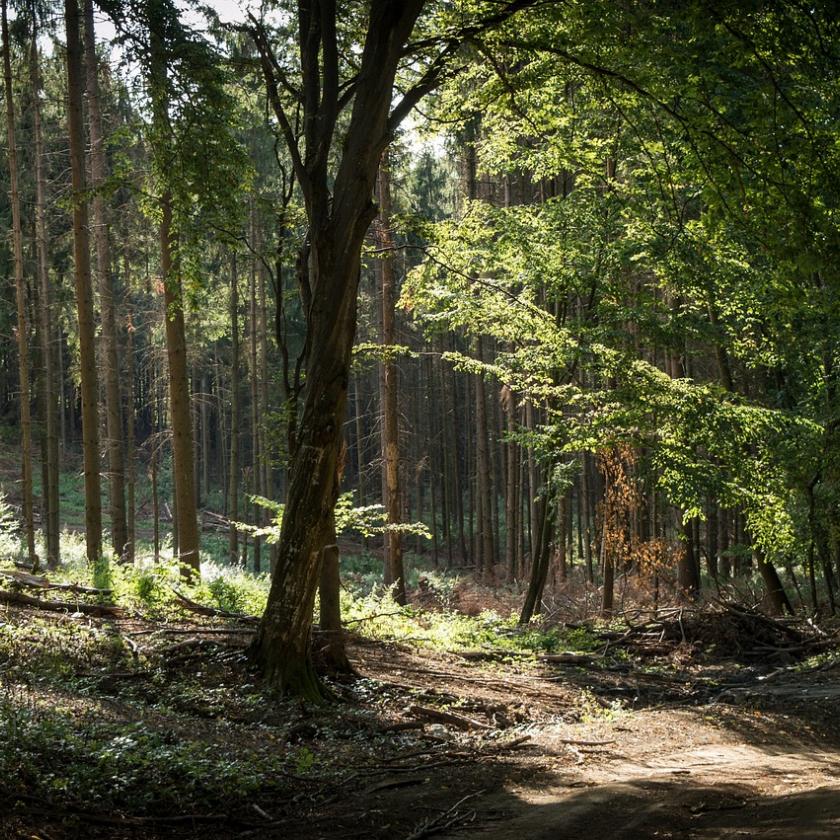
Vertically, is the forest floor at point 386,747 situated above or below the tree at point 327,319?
below

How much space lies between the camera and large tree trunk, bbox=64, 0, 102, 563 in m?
13.8

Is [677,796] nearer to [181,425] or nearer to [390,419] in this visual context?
[181,425]

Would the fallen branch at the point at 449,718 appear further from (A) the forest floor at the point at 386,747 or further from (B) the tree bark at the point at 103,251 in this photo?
(B) the tree bark at the point at 103,251

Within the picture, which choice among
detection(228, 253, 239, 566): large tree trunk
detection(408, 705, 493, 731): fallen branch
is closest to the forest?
detection(408, 705, 493, 731): fallen branch

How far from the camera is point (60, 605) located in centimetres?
942

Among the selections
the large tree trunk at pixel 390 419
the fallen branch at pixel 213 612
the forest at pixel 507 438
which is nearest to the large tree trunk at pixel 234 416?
the forest at pixel 507 438

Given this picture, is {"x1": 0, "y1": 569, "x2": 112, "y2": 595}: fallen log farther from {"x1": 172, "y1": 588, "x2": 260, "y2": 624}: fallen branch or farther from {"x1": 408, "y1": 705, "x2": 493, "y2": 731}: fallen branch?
{"x1": 408, "y1": 705, "x2": 493, "y2": 731}: fallen branch

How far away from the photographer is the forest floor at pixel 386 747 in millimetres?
4477

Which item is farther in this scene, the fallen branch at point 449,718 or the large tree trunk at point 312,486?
the large tree trunk at point 312,486

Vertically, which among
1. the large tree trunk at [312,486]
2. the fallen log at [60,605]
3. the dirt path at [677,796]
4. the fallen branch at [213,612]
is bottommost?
the dirt path at [677,796]

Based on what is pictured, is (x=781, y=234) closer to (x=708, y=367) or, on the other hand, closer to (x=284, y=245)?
(x=284, y=245)

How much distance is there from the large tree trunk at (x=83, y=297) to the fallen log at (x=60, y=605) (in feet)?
15.0

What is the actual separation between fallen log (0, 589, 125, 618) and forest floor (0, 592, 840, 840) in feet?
0.82

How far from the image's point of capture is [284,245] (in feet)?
30.7
